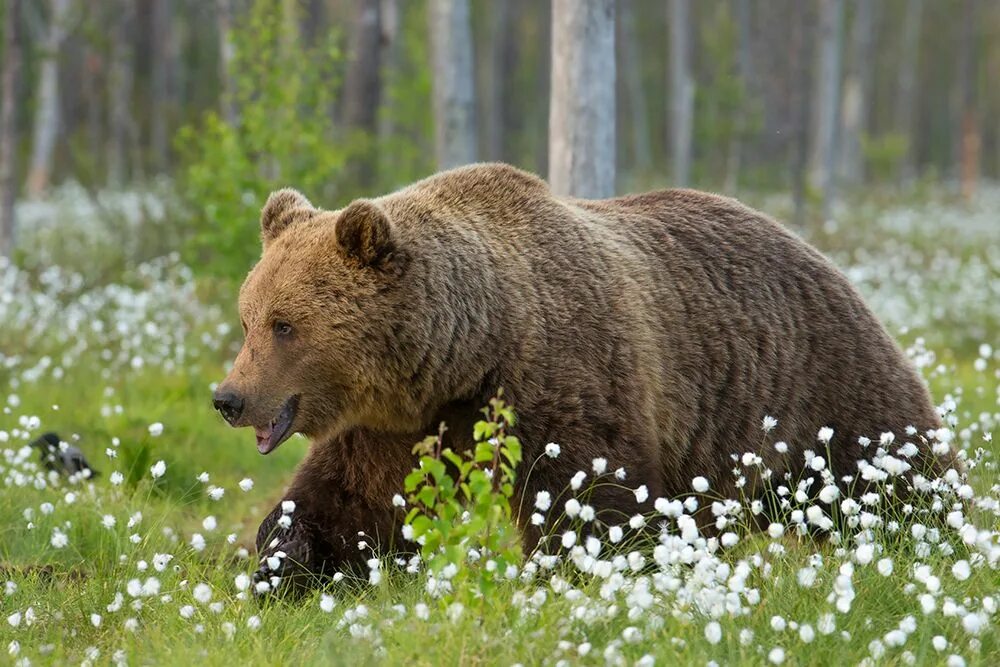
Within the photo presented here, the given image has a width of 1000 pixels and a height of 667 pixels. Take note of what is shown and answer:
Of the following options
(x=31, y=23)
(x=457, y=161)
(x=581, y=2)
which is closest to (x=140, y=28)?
(x=31, y=23)

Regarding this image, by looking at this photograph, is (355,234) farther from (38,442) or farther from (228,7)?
(228,7)

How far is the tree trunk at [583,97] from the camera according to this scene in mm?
6977

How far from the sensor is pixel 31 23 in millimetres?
26781

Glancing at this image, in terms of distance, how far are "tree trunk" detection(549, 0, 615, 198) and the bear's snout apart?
335 cm

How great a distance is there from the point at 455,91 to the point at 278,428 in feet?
23.4

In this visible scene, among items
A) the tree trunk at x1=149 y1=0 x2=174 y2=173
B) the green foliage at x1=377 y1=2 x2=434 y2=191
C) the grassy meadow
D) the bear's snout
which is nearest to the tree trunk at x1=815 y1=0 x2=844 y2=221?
the green foliage at x1=377 y1=2 x2=434 y2=191

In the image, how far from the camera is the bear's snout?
162 inches

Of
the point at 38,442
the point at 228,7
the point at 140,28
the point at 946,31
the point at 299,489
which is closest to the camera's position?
the point at 299,489

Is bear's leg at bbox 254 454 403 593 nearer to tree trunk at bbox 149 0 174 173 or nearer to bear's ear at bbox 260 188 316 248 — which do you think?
bear's ear at bbox 260 188 316 248

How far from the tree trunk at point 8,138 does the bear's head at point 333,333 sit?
24.3ft

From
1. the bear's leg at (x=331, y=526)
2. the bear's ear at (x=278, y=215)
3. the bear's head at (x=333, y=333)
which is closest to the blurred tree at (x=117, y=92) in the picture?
the bear's ear at (x=278, y=215)

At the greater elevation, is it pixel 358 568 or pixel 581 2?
pixel 581 2

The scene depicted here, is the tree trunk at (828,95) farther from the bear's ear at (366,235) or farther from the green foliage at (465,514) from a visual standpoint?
the green foliage at (465,514)

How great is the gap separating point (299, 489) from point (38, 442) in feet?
7.08
